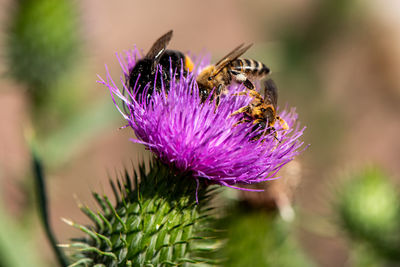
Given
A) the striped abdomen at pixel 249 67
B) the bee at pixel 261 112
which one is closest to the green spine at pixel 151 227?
the bee at pixel 261 112

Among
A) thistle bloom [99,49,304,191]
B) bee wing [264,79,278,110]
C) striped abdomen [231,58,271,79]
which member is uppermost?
striped abdomen [231,58,271,79]

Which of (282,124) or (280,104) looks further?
(280,104)

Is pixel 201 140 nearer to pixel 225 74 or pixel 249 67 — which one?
pixel 225 74

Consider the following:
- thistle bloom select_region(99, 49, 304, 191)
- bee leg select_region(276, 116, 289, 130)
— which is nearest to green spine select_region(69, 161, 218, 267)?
thistle bloom select_region(99, 49, 304, 191)

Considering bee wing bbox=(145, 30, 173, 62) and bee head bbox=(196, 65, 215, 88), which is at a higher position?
bee wing bbox=(145, 30, 173, 62)

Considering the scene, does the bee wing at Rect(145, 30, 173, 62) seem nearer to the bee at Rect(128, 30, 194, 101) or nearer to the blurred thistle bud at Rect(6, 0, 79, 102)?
the bee at Rect(128, 30, 194, 101)

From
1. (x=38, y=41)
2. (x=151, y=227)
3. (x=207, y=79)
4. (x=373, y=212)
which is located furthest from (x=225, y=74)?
(x=38, y=41)
